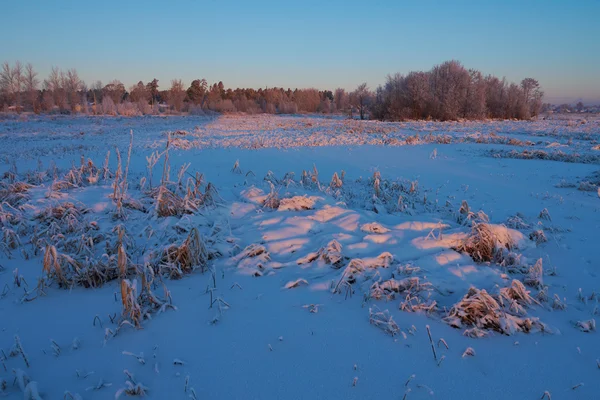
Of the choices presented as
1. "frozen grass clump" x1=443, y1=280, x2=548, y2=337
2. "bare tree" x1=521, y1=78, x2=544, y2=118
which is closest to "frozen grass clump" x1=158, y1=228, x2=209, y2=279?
"frozen grass clump" x1=443, y1=280, x2=548, y2=337

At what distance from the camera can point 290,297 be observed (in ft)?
10.4

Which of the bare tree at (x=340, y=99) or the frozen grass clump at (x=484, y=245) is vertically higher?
the bare tree at (x=340, y=99)

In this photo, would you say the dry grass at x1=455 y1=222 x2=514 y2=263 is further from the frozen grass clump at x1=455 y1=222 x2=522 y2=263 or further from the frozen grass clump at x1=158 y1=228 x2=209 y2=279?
the frozen grass clump at x1=158 y1=228 x2=209 y2=279

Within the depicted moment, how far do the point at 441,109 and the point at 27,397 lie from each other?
4019 cm

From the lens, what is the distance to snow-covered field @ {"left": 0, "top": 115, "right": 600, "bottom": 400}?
7.43 ft

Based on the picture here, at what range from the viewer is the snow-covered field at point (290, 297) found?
89.1 inches

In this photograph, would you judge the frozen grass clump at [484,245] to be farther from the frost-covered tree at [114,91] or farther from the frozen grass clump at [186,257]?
the frost-covered tree at [114,91]

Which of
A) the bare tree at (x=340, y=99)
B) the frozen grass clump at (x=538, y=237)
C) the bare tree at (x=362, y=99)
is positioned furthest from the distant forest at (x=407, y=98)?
the frozen grass clump at (x=538, y=237)

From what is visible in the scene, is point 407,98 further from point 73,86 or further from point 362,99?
point 73,86

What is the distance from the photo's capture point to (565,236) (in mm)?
4758

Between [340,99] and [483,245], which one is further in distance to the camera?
[340,99]

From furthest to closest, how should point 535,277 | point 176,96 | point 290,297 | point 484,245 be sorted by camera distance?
point 176,96 < point 484,245 < point 535,277 < point 290,297

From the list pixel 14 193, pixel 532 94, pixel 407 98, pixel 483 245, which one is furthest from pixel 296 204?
pixel 532 94

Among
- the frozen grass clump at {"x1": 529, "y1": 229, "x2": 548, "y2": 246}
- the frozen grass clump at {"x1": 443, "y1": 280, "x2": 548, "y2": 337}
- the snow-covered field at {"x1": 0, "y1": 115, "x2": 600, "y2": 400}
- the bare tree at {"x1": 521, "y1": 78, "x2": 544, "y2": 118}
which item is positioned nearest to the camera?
the snow-covered field at {"x1": 0, "y1": 115, "x2": 600, "y2": 400}
